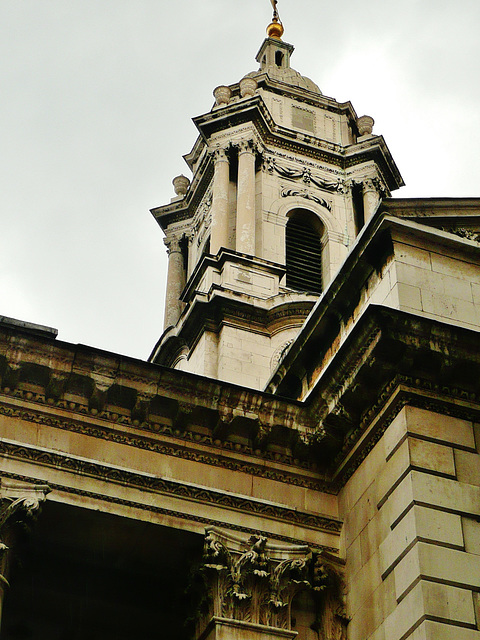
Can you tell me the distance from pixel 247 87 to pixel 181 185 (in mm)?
5709

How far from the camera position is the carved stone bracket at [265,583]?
55.1ft

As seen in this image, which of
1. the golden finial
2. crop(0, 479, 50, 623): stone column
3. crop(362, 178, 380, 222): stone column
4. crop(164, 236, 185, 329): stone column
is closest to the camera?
crop(0, 479, 50, 623): stone column

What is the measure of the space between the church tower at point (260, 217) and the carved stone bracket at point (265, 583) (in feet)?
47.2

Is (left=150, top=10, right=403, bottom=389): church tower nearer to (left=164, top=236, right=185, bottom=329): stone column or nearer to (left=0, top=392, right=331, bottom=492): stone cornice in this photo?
(left=164, top=236, right=185, bottom=329): stone column

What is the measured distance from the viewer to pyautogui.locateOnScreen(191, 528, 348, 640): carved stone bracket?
16.8 meters

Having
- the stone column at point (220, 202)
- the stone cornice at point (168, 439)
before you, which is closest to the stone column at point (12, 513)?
the stone cornice at point (168, 439)

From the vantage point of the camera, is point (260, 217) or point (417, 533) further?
point (260, 217)

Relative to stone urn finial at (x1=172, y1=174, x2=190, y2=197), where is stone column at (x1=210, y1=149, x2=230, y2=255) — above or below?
below

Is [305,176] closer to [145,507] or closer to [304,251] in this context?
[304,251]

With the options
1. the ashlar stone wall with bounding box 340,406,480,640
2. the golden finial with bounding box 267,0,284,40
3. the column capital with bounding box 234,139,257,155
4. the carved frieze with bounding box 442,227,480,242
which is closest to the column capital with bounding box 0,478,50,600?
the ashlar stone wall with bounding box 340,406,480,640

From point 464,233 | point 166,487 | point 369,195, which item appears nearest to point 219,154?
point 369,195

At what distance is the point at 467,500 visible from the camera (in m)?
16.3

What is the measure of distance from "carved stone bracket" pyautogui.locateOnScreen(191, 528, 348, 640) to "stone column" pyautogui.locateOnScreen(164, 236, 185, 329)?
884 inches

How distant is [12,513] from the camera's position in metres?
16.1
